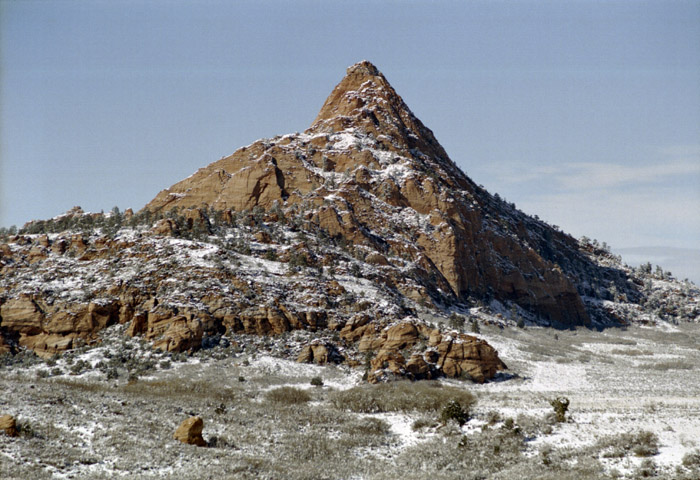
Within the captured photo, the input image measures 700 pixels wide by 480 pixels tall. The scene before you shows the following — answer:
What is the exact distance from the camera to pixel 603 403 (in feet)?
131

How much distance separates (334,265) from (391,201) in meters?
30.7

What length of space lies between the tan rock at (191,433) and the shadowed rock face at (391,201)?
5979 cm

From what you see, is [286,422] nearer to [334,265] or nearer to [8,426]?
[8,426]

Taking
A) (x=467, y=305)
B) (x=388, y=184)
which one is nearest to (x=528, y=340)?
(x=467, y=305)

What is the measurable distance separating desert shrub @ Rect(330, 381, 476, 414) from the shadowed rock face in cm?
4433

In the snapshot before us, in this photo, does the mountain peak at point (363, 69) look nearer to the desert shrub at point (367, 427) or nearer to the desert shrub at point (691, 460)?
the desert shrub at point (367, 427)

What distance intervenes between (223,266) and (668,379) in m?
48.6

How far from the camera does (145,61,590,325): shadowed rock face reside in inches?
3839

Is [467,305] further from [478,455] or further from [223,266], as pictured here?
[478,455]

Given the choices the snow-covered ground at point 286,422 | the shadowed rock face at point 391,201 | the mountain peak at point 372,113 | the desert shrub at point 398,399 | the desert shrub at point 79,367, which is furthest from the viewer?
the mountain peak at point 372,113

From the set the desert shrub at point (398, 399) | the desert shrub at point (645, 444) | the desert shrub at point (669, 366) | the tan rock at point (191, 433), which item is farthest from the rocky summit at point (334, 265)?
the desert shrub at point (645, 444)

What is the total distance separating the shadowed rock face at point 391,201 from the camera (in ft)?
320

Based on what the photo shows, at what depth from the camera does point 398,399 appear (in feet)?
135

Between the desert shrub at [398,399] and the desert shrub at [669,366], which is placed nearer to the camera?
the desert shrub at [398,399]
